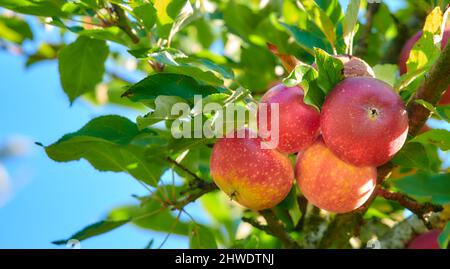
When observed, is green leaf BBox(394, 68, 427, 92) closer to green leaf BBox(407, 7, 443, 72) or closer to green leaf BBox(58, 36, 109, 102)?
green leaf BBox(407, 7, 443, 72)

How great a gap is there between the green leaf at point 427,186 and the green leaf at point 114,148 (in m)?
0.60

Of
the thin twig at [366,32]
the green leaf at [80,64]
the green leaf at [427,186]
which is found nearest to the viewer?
the green leaf at [427,186]

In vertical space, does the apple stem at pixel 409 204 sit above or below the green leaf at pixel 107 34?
below

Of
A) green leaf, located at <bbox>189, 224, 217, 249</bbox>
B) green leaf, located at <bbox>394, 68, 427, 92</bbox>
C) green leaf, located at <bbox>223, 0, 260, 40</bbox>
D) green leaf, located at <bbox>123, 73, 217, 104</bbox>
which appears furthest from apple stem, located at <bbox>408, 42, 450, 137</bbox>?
green leaf, located at <bbox>223, 0, 260, 40</bbox>

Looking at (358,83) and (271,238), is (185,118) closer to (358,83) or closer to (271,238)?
(358,83)

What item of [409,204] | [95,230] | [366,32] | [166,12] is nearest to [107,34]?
[166,12]

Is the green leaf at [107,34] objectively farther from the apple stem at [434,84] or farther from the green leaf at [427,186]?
the green leaf at [427,186]

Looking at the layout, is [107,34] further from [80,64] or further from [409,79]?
[409,79]

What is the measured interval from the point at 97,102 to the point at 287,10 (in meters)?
0.93

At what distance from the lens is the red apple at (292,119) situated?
130cm

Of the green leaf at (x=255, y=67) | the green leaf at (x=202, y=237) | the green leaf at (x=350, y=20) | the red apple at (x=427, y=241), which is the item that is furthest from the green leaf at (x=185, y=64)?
the green leaf at (x=255, y=67)

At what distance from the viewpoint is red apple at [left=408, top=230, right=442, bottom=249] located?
169 cm
